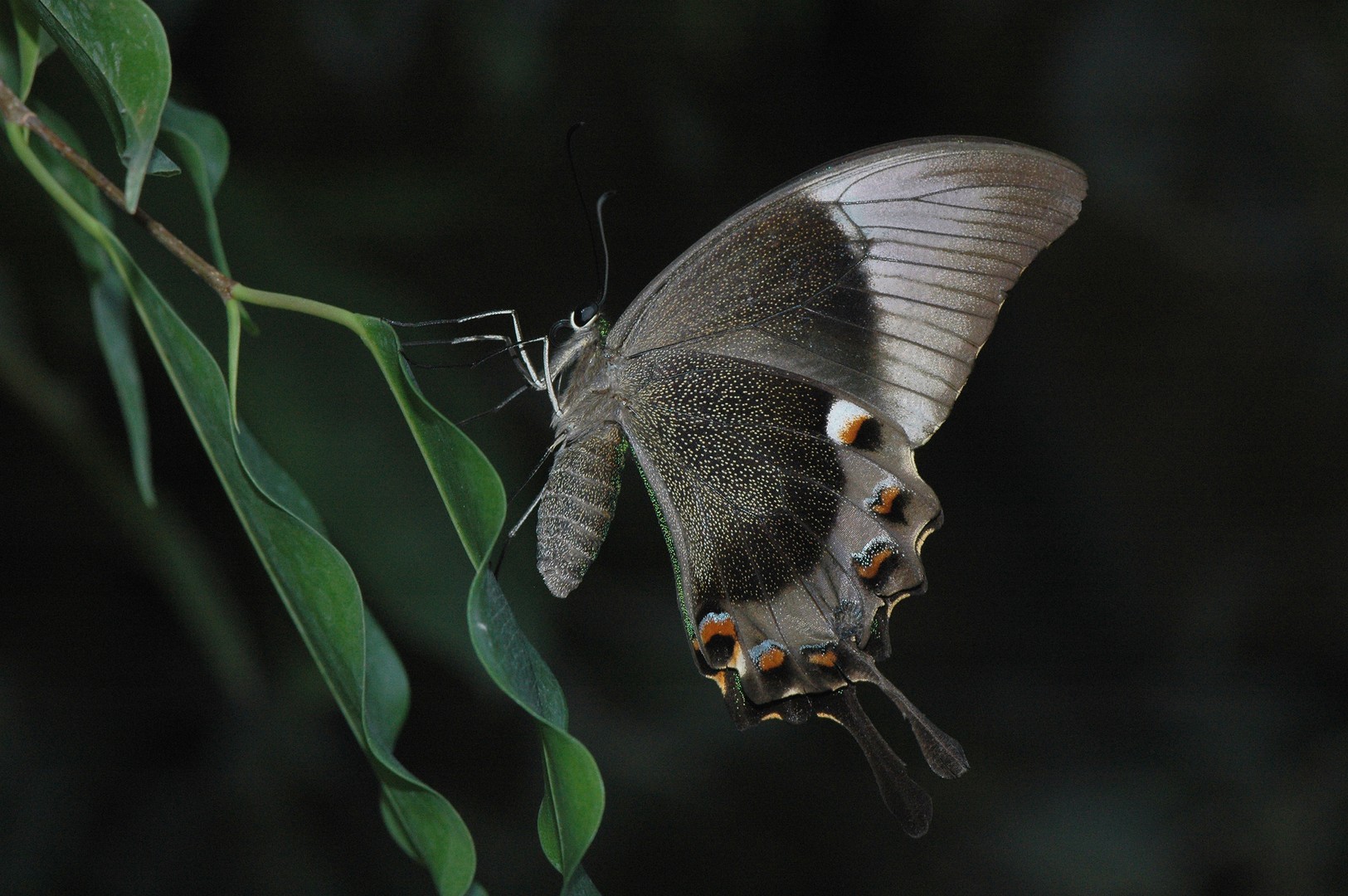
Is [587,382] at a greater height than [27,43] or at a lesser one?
lesser

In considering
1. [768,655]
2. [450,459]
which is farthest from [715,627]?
[450,459]

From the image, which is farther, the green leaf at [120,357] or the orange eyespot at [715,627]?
the orange eyespot at [715,627]

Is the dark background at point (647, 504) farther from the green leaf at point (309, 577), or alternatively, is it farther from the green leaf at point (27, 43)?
the green leaf at point (309, 577)

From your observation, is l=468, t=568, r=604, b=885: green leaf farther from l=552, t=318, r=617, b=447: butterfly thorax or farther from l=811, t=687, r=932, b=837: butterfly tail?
l=552, t=318, r=617, b=447: butterfly thorax

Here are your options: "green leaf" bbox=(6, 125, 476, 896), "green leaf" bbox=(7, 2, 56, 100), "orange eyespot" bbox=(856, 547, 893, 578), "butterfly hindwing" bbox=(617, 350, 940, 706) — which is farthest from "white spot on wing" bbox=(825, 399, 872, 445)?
"green leaf" bbox=(7, 2, 56, 100)

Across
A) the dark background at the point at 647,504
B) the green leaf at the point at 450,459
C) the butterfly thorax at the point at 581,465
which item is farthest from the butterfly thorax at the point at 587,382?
the dark background at the point at 647,504

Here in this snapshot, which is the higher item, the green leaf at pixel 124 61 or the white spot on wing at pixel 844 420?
the green leaf at pixel 124 61

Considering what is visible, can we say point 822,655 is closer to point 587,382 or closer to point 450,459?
point 587,382

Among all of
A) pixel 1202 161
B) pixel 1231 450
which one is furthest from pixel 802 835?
pixel 1202 161

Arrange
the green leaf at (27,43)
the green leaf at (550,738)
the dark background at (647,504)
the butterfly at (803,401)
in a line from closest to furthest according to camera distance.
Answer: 1. the green leaf at (550,738)
2. the green leaf at (27,43)
3. the butterfly at (803,401)
4. the dark background at (647,504)
